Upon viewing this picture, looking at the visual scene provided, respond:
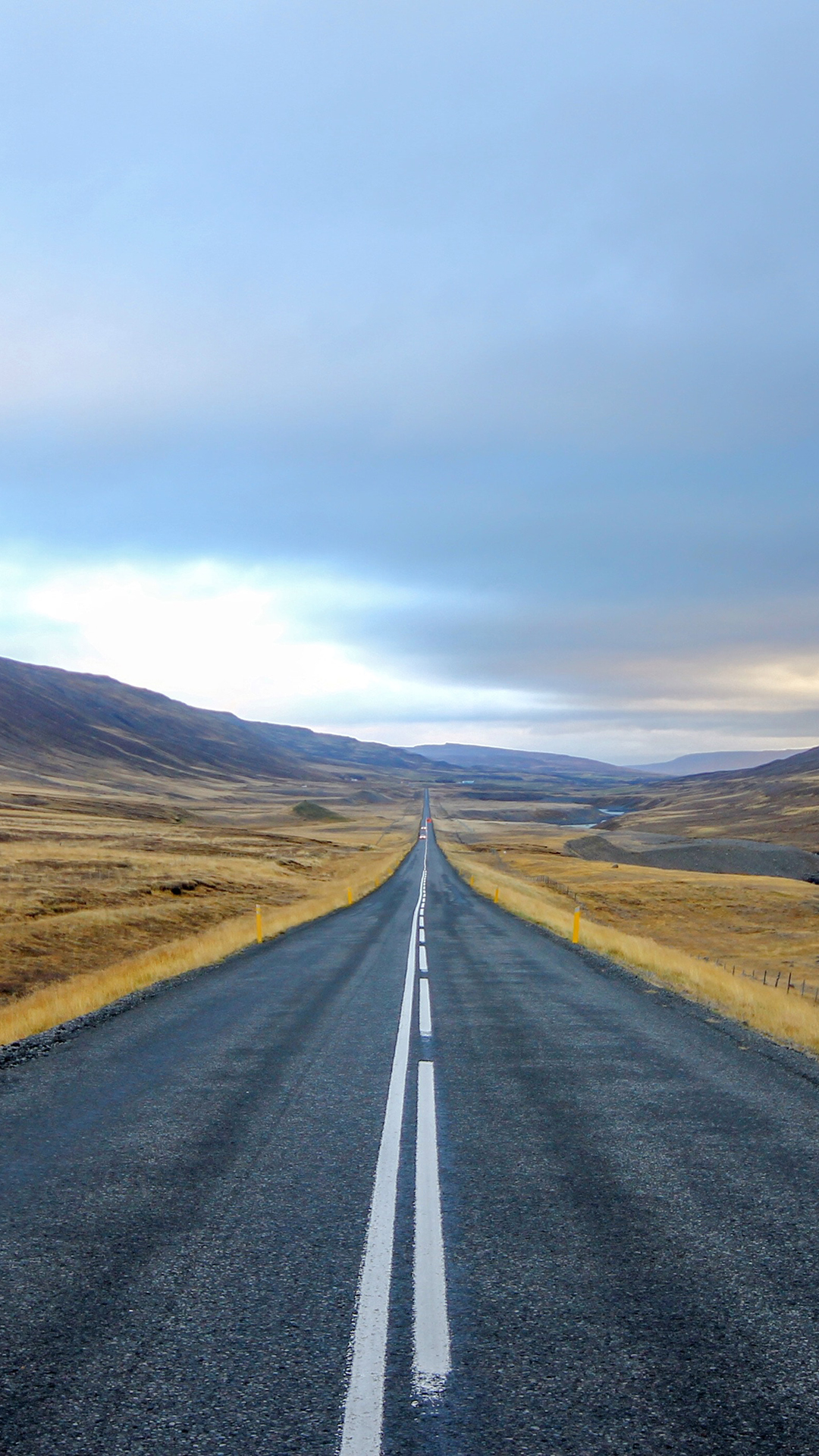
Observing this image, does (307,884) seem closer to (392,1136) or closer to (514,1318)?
(392,1136)

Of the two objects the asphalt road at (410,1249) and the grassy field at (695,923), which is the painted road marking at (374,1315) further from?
the grassy field at (695,923)

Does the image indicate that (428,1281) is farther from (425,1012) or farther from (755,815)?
(755,815)

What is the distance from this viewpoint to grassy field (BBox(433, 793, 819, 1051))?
1412 centimetres

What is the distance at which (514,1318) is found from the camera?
4188mm

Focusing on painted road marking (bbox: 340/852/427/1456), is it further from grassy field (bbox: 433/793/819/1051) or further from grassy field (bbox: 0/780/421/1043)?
grassy field (bbox: 0/780/421/1043)

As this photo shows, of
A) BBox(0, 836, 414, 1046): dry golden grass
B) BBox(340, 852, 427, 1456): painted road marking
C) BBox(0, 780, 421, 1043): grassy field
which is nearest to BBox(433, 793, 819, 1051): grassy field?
BBox(340, 852, 427, 1456): painted road marking

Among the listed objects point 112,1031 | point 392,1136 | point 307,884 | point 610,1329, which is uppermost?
point 610,1329

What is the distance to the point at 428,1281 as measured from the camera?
4555 mm

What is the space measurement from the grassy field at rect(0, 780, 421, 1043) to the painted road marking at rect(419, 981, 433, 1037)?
5.18 m

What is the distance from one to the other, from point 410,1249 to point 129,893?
99.8ft

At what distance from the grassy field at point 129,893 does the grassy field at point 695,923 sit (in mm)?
9388

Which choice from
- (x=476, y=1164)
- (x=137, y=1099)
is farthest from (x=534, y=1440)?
(x=137, y=1099)

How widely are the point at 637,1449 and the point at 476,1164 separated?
10.4 ft

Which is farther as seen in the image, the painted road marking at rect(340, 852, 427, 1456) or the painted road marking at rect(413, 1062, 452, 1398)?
the painted road marking at rect(413, 1062, 452, 1398)
